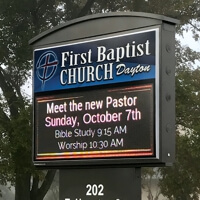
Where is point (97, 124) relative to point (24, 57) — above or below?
below

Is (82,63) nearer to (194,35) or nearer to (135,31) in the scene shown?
(135,31)

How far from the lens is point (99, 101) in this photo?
6.37m

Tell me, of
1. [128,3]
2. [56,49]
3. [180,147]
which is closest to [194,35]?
[128,3]

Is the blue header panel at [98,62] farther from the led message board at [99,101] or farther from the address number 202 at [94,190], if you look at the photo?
the address number 202 at [94,190]

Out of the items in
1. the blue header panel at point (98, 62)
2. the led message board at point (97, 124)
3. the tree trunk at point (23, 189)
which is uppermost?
the blue header panel at point (98, 62)

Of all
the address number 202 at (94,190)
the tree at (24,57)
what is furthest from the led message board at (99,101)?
the tree at (24,57)

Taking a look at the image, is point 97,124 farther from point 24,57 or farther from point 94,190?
point 24,57

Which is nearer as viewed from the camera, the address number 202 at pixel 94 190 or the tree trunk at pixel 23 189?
the address number 202 at pixel 94 190

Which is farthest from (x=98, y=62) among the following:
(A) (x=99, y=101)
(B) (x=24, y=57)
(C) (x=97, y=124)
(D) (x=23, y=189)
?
(D) (x=23, y=189)

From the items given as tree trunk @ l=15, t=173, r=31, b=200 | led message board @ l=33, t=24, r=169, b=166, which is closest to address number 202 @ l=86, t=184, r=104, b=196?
led message board @ l=33, t=24, r=169, b=166

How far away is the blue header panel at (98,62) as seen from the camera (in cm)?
602

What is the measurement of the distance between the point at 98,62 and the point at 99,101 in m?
0.47

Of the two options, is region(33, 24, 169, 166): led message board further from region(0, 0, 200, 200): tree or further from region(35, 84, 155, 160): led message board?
region(0, 0, 200, 200): tree

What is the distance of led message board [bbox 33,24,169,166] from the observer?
19.5 feet
